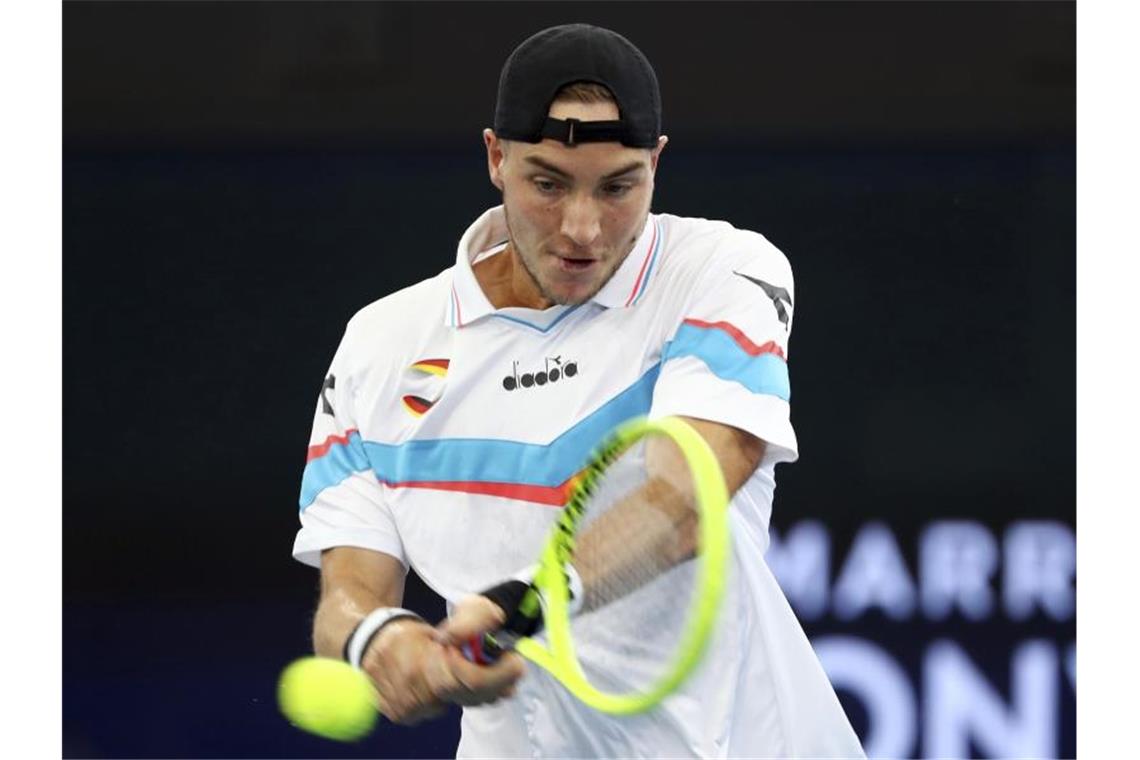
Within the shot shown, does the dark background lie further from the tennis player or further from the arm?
the arm

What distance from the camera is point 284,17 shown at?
4805 millimetres

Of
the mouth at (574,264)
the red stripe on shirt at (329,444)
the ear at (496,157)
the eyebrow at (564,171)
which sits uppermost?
the ear at (496,157)

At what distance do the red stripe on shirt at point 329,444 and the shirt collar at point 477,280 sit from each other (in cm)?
25

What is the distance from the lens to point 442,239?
4.83 m

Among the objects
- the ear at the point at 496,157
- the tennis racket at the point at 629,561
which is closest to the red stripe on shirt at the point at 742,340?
the tennis racket at the point at 629,561

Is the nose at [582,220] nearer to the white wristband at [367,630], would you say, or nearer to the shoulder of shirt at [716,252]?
the shoulder of shirt at [716,252]

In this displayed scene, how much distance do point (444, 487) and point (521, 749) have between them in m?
0.42

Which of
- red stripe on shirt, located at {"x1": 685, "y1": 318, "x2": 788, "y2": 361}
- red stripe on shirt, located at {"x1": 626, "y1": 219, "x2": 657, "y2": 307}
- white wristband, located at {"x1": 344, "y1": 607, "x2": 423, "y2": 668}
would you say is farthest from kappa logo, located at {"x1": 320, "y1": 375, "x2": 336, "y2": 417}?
red stripe on shirt, located at {"x1": 685, "y1": 318, "x2": 788, "y2": 361}

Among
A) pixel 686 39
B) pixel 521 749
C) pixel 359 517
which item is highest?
pixel 686 39

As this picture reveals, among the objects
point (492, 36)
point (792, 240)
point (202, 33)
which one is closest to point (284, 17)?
point (202, 33)

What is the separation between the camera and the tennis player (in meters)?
2.83

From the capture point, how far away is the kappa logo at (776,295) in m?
2.92

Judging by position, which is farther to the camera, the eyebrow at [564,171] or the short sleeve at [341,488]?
the short sleeve at [341,488]

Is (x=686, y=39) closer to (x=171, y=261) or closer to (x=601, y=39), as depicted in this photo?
(x=171, y=261)
